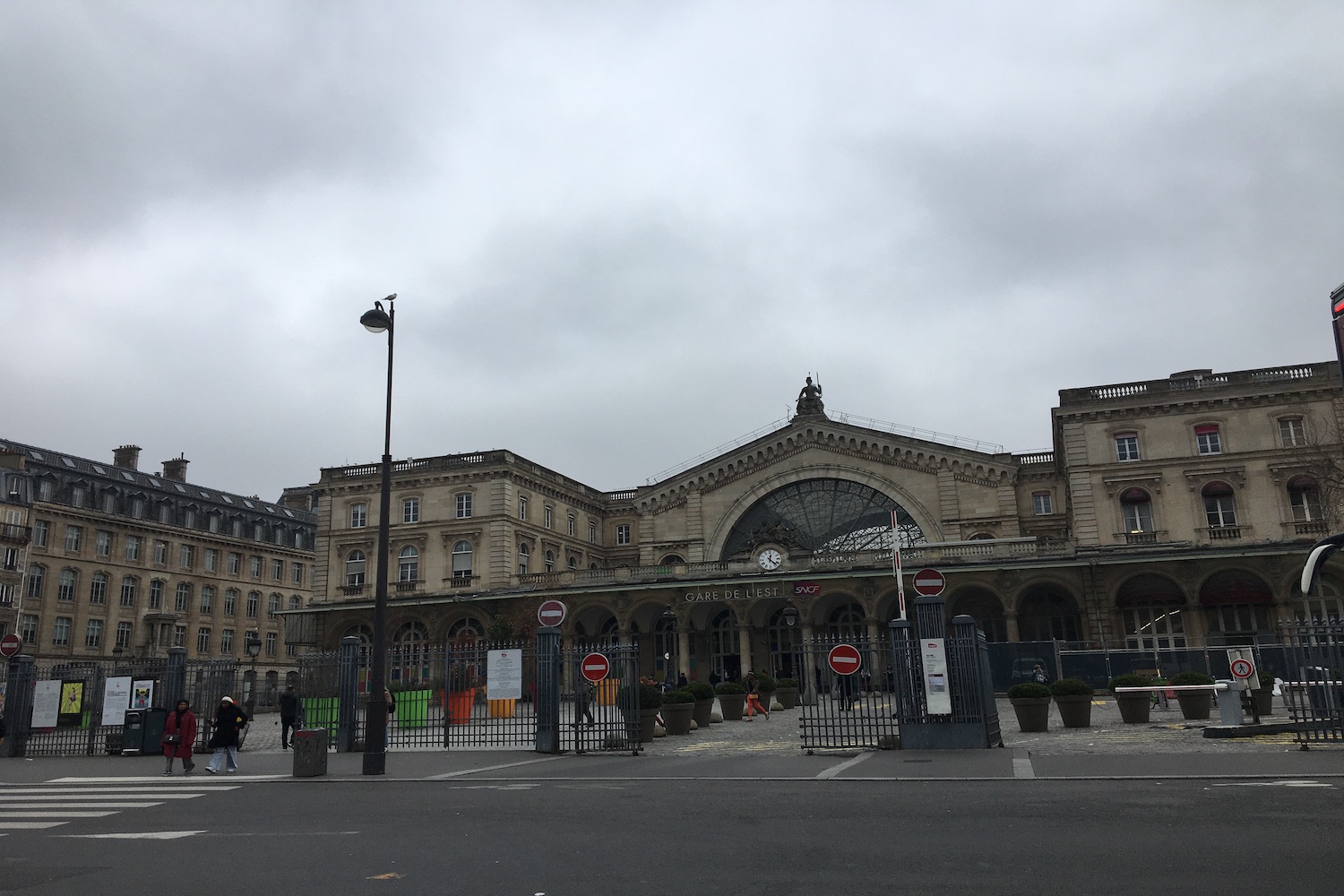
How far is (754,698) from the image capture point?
3180cm

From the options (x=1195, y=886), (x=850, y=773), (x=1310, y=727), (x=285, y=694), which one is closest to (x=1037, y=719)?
(x=1310, y=727)

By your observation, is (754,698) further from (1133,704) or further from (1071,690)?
(1133,704)

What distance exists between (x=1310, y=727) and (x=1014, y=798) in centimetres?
925

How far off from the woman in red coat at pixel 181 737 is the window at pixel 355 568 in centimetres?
3851

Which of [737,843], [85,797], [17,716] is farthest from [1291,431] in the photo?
[17,716]

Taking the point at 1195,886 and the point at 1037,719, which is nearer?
the point at 1195,886

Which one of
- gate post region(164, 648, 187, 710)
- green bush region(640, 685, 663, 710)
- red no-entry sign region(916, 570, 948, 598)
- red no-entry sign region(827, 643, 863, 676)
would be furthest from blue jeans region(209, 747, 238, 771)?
red no-entry sign region(916, 570, 948, 598)

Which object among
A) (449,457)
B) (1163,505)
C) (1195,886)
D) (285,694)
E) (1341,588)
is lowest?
(1195,886)

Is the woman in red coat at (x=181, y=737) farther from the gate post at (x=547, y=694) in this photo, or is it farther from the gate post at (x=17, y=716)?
the gate post at (x=17, y=716)

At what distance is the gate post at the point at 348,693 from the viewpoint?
2223cm

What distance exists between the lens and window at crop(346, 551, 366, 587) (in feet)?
190

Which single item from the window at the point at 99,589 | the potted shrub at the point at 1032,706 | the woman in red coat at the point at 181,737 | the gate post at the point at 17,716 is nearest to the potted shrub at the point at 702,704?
the potted shrub at the point at 1032,706

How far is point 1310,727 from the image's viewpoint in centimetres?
1755

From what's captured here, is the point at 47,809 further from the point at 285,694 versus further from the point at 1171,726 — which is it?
the point at 1171,726
